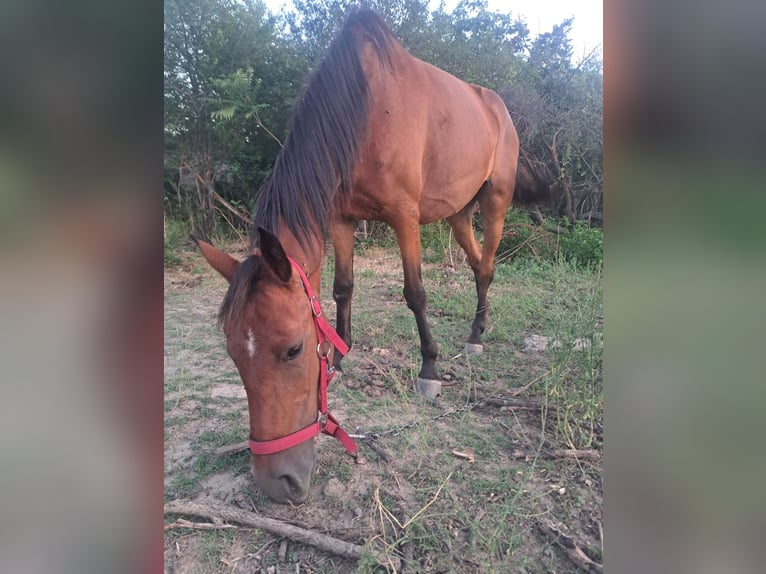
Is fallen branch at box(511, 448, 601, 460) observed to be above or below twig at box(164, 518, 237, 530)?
above

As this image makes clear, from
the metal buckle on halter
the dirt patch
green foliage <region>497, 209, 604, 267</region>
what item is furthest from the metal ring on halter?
green foliage <region>497, 209, 604, 267</region>

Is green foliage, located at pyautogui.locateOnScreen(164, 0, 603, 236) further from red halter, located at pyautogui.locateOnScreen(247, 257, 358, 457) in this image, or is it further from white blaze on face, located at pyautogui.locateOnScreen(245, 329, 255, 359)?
white blaze on face, located at pyautogui.locateOnScreen(245, 329, 255, 359)

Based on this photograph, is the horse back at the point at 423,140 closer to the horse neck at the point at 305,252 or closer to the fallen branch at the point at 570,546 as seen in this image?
the horse neck at the point at 305,252

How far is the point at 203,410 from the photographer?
1965 mm

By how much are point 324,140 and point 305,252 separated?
0.52 m

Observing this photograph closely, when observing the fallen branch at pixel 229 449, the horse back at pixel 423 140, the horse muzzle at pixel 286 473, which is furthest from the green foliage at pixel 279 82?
the horse muzzle at pixel 286 473

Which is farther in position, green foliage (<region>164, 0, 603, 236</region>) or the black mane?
green foliage (<region>164, 0, 603, 236</region>)

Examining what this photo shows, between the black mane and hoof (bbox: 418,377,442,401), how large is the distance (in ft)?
3.16

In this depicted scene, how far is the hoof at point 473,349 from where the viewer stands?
7.47ft

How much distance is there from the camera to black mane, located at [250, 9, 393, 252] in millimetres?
1613
